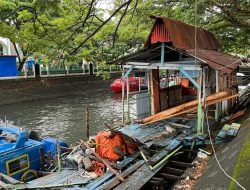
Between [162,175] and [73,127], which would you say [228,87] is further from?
[73,127]

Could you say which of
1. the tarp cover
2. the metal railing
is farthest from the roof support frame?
the tarp cover

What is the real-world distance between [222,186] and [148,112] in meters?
8.68

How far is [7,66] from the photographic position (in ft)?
92.8

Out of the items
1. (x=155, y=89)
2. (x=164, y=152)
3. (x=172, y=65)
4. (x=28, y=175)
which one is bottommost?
(x=28, y=175)

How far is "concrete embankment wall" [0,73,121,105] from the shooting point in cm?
2845

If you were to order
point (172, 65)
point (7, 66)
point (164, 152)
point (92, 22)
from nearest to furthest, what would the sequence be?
point (92, 22) → point (164, 152) → point (172, 65) → point (7, 66)

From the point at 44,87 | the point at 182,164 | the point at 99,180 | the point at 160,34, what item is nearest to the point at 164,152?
the point at 182,164

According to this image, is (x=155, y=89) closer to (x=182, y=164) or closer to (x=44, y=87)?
(x=182, y=164)

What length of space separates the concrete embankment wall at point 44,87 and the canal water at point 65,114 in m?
1.06

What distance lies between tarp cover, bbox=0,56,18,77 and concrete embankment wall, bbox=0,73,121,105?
732mm

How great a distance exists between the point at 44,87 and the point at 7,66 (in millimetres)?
5407

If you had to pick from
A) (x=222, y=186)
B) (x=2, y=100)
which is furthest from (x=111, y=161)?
(x=2, y=100)

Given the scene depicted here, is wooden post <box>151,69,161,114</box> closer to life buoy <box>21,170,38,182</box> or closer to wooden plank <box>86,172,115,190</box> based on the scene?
life buoy <box>21,170,38,182</box>

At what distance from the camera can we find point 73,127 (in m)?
20.5
